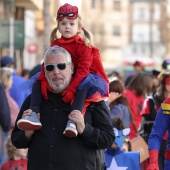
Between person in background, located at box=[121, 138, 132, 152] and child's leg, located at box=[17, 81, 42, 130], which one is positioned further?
person in background, located at box=[121, 138, 132, 152]

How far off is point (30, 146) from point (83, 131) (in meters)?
0.50

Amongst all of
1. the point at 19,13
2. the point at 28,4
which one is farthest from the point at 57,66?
the point at 19,13

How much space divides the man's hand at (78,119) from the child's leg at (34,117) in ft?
0.91

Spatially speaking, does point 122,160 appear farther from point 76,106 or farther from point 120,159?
point 76,106

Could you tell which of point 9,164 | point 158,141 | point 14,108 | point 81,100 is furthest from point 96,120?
point 14,108

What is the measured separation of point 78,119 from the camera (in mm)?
5566

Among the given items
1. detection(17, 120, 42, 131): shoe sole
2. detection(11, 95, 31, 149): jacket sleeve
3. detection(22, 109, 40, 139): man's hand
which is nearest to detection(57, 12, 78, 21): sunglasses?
detection(11, 95, 31, 149): jacket sleeve

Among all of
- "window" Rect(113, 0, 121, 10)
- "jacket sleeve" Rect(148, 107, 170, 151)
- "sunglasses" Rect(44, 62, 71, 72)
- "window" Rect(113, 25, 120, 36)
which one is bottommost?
"window" Rect(113, 25, 120, 36)

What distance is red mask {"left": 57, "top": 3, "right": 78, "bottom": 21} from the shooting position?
608 cm

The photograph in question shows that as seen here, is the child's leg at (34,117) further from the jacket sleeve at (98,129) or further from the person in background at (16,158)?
the person in background at (16,158)

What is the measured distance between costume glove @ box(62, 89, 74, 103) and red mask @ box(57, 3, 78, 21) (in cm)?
70

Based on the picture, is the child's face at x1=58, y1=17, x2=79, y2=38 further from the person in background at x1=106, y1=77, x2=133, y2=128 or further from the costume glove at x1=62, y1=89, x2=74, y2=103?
the person in background at x1=106, y1=77, x2=133, y2=128

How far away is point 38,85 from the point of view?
5926mm

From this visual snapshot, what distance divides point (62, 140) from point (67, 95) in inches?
13.8
